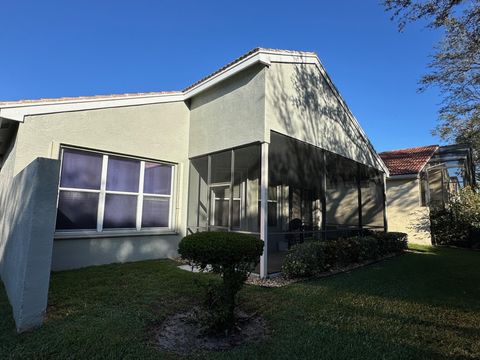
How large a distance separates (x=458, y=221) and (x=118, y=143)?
16.7 metres

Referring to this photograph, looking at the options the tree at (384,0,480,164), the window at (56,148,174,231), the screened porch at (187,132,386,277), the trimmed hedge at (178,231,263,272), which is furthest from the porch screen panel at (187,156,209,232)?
the tree at (384,0,480,164)

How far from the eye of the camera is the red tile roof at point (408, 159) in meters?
15.0

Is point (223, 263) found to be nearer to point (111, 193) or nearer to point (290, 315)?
point (290, 315)

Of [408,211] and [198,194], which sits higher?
[198,194]

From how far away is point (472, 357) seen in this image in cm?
327

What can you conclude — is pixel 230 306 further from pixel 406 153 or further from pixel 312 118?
pixel 406 153

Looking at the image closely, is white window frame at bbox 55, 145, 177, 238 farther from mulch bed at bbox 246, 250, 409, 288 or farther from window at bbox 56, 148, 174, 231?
mulch bed at bbox 246, 250, 409, 288

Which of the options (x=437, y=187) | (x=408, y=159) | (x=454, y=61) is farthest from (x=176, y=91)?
(x=437, y=187)

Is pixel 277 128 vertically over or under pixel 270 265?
over

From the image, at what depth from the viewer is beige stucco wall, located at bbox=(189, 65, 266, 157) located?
7488mm

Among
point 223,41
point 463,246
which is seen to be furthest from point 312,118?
point 463,246

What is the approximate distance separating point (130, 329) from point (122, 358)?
790 mm

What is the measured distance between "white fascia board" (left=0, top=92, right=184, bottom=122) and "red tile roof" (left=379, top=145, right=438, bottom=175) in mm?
13176

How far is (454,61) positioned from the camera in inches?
484
